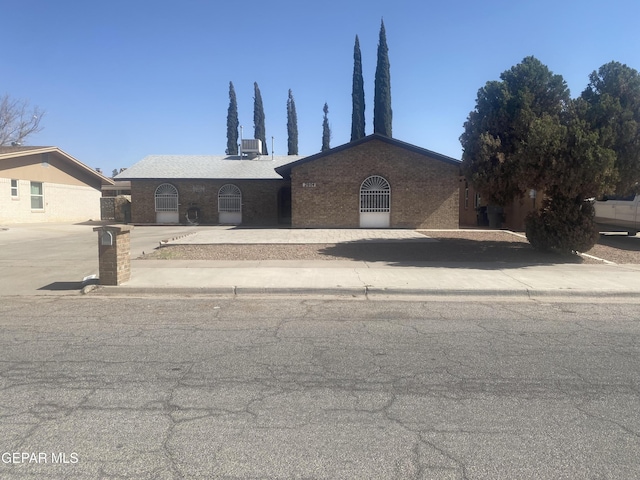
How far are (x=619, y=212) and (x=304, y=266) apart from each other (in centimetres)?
1640

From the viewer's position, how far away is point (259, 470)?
3.15m

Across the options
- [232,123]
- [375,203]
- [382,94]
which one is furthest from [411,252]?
[232,123]

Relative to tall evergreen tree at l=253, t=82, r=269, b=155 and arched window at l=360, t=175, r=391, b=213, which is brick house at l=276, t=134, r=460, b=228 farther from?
tall evergreen tree at l=253, t=82, r=269, b=155

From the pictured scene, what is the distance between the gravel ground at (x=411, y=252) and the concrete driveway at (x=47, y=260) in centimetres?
199

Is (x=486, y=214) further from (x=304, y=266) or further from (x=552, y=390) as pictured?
(x=552, y=390)

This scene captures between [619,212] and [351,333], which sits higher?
[619,212]

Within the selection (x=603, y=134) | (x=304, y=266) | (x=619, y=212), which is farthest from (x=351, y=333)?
(x=619, y=212)

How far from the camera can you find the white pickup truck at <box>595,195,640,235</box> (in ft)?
65.7

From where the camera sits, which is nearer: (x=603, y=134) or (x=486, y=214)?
(x=603, y=134)

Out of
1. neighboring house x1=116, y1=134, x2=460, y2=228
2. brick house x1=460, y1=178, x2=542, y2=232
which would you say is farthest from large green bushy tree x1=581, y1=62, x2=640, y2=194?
neighboring house x1=116, y1=134, x2=460, y2=228

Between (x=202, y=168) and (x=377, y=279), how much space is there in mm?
23125

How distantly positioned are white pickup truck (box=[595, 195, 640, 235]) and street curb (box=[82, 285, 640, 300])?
1192 centimetres

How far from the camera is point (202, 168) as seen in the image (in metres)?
31.1

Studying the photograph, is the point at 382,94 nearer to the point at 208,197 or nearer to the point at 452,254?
the point at 208,197
